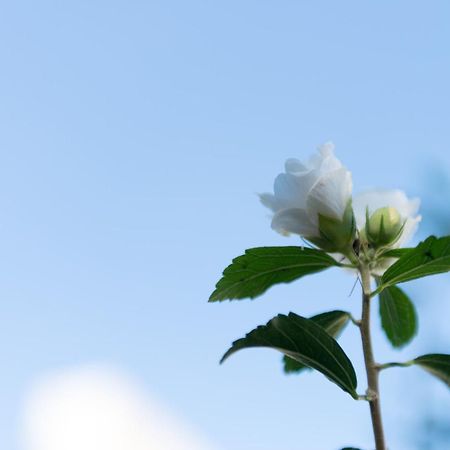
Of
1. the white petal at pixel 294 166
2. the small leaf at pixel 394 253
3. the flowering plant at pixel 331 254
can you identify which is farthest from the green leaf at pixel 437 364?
the white petal at pixel 294 166

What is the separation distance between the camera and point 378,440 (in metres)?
0.61

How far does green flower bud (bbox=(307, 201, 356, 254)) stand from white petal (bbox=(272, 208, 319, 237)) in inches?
0.5

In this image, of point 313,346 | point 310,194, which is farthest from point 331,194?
point 313,346

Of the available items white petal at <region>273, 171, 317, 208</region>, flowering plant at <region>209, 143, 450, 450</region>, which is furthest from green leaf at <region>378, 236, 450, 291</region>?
white petal at <region>273, 171, 317, 208</region>

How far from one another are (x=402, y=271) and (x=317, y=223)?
0.31 feet

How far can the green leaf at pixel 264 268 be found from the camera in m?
0.77

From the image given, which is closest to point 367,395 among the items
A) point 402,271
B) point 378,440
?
point 378,440

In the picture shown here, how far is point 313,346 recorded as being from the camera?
701 mm

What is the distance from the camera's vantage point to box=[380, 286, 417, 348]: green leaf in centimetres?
85

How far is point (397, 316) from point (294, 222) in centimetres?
19

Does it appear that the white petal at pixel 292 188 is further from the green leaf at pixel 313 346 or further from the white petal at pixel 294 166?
the green leaf at pixel 313 346

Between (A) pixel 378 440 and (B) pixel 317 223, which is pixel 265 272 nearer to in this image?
(B) pixel 317 223

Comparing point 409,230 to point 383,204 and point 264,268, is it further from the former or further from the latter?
point 264,268

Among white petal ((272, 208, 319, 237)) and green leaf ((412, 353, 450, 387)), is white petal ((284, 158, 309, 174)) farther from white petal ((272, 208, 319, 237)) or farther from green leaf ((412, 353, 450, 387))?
green leaf ((412, 353, 450, 387))
